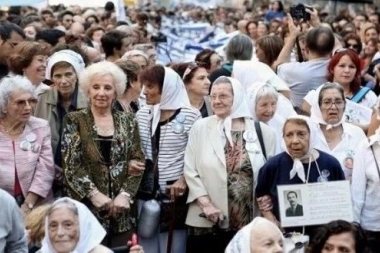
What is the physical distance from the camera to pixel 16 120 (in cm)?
863

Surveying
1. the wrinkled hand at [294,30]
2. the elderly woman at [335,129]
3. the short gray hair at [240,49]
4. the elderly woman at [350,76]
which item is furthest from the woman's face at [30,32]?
the elderly woman at [335,129]

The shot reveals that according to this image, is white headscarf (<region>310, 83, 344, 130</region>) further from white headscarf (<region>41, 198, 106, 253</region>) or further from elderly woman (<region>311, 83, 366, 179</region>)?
white headscarf (<region>41, 198, 106, 253</region>)

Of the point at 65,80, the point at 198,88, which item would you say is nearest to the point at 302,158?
the point at 198,88

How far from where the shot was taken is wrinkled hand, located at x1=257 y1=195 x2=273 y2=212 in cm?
873

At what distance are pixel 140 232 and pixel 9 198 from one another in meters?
2.11

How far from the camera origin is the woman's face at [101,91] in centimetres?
871

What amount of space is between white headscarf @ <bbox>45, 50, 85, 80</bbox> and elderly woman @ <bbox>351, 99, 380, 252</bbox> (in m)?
2.39

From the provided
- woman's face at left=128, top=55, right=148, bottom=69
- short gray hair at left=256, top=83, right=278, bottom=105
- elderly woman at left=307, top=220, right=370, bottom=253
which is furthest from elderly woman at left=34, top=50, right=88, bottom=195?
elderly woman at left=307, top=220, right=370, bottom=253

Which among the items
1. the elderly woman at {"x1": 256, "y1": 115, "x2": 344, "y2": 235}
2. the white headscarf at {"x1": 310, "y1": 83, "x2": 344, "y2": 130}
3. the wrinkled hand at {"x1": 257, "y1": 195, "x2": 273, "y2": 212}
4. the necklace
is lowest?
the wrinkled hand at {"x1": 257, "y1": 195, "x2": 273, "y2": 212}

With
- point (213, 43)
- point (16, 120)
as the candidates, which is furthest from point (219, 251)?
point (213, 43)

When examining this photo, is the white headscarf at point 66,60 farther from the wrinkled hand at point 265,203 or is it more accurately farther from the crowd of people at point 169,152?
the wrinkled hand at point 265,203

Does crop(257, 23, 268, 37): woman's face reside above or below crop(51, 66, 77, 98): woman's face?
above

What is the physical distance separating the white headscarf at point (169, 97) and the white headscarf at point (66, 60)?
74 cm

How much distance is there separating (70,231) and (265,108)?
9.20 feet
